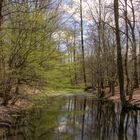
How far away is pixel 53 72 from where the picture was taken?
16.6m

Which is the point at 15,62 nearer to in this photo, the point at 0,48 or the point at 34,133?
the point at 0,48

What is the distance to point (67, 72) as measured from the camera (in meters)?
18.1

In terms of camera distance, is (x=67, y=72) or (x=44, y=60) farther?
(x=67, y=72)

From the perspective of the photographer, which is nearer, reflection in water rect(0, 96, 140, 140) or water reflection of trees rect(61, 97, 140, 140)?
reflection in water rect(0, 96, 140, 140)

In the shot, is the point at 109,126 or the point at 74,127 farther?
the point at 109,126

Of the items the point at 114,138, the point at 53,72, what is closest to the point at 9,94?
the point at 53,72

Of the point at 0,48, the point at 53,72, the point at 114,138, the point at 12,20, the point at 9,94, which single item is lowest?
the point at 114,138

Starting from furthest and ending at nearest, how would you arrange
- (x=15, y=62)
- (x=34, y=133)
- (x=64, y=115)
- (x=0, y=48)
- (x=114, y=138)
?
1. (x=64, y=115)
2. (x=15, y=62)
3. (x=0, y=48)
4. (x=34, y=133)
5. (x=114, y=138)

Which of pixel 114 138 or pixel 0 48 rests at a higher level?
pixel 0 48

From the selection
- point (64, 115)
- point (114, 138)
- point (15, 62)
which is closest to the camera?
point (114, 138)

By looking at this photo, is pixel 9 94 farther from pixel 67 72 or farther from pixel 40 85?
pixel 67 72

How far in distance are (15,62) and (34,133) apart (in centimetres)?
497

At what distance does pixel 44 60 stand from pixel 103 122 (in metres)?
4.09

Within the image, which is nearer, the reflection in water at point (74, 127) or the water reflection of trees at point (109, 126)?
the reflection in water at point (74, 127)
